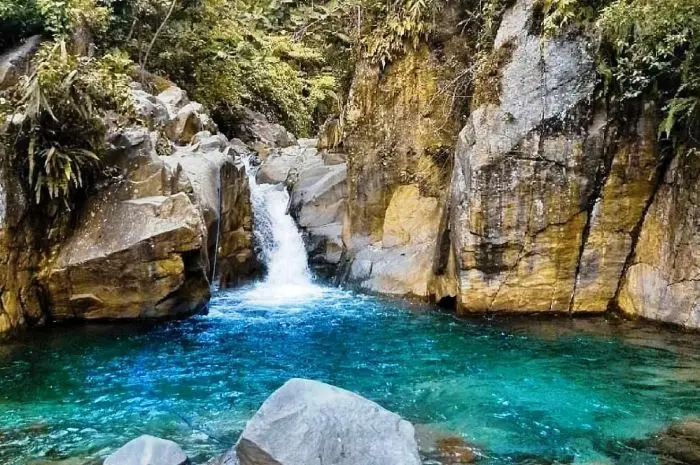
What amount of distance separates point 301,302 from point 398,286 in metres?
2.12

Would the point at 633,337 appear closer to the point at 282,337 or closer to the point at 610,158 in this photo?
the point at 610,158

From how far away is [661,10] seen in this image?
9445 millimetres

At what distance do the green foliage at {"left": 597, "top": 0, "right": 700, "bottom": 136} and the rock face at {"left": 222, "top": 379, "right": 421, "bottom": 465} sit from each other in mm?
6876

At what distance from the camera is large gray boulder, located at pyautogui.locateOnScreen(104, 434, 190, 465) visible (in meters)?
4.99

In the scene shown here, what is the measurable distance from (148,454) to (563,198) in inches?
321

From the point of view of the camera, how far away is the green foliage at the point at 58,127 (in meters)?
10.3

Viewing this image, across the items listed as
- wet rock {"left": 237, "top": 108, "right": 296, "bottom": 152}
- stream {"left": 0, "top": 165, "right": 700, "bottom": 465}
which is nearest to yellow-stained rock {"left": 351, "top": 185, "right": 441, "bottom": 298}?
stream {"left": 0, "top": 165, "right": 700, "bottom": 465}

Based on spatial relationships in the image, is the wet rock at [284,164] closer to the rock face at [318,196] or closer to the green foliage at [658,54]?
the rock face at [318,196]

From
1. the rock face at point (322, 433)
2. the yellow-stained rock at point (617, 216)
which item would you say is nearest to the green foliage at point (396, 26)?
the yellow-stained rock at point (617, 216)

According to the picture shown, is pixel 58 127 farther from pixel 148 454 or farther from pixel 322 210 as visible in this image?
pixel 148 454

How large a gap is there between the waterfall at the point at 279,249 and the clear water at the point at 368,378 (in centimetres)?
291

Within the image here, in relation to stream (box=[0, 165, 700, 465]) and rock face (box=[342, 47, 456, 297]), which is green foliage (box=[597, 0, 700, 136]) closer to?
stream (box=[0, 165, 700, 465])

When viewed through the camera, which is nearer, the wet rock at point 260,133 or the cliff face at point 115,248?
the cliff face at point 115,248

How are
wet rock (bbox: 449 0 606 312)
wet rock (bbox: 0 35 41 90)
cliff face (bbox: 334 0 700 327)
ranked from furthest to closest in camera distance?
wet rock (bbox: 0 35 41 90), wet rock (bbox: 449 0 606 312), cliff face (bbox: 334 0 700 327)
